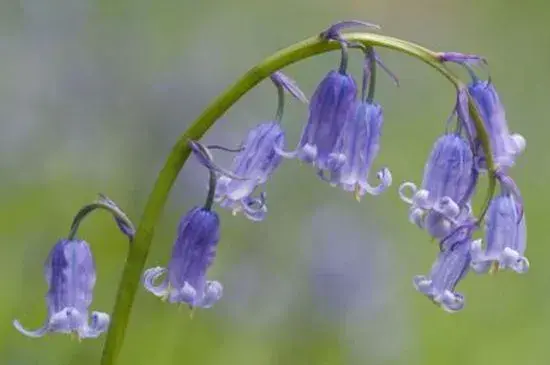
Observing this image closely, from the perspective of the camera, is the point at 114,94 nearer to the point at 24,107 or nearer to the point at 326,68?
the point at 24,107

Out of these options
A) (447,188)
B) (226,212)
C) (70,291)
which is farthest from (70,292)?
(226,212)

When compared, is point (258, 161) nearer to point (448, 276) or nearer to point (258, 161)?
point (258, 161)

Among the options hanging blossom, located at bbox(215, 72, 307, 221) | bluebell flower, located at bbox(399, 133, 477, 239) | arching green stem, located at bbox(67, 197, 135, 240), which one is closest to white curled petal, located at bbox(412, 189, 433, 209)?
bluebell flower, located at bbox(399, 133, 477, 239)

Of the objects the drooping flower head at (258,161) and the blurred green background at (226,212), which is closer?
the drooping flower head at (258,161)

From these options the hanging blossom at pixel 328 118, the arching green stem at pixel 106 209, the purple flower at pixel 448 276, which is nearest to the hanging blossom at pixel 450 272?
the purple flower at pixel 448 276

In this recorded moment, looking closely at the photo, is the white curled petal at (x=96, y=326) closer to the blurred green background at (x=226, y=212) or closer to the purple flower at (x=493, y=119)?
the purple flower at (x=493, y=119)

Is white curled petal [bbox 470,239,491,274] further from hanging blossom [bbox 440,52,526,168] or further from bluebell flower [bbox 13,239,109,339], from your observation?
bluebell flower [bbox 13,239,109,339]

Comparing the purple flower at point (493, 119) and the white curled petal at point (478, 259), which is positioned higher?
the purple flower at point (493, 119)

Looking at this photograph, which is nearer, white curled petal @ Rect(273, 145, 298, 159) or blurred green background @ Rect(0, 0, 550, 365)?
white curled petal @ Rect(273, 145, 298, 159)
